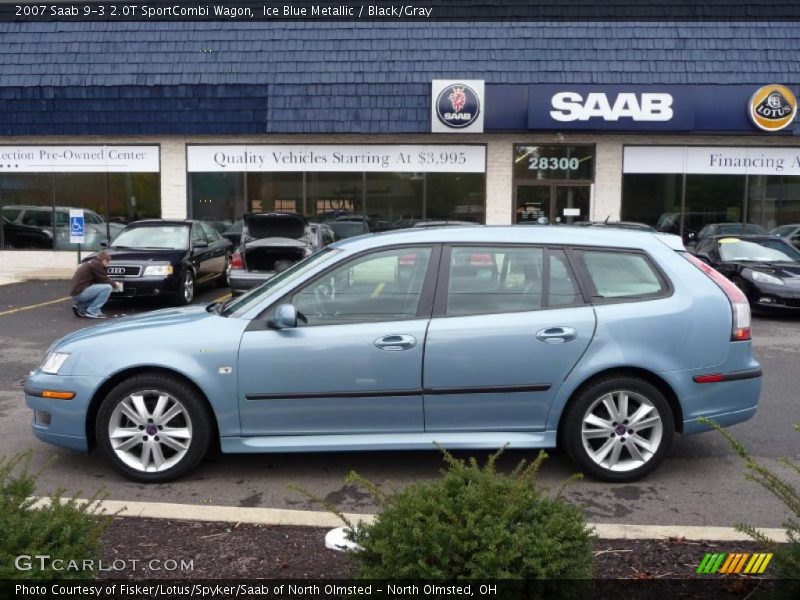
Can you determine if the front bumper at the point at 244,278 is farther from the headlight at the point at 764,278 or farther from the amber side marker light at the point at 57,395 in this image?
the headlight at the point at 764,278

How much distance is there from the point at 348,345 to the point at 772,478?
94.9 inches

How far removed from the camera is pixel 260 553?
3.58m

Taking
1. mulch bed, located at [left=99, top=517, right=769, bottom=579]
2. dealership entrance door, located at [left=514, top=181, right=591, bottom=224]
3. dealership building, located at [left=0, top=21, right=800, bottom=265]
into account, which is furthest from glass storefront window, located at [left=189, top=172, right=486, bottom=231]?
mulch bed, located at [left=99, top=517, right=769, bottom=579]

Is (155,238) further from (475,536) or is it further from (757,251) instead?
(475,536)

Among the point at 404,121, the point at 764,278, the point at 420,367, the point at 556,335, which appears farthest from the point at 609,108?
the point at 420,367

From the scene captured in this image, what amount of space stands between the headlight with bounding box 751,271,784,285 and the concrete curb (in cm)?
898

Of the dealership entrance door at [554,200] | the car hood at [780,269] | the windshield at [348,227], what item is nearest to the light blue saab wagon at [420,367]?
the car hood at [780,269]

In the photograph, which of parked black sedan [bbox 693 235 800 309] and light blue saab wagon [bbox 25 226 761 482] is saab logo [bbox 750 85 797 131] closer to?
parked black sedan [bbox 693 235 800 309]

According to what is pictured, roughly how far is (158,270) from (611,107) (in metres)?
10.5

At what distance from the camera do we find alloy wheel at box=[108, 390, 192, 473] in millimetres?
4602

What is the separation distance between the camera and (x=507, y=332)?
15.1ft

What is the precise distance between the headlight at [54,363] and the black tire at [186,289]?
7.94 meters

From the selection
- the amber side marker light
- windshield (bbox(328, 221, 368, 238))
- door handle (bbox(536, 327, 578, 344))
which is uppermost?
windshield (bbox(328, 221, 368, 238))

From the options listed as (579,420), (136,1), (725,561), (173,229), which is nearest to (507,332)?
(579,420)
